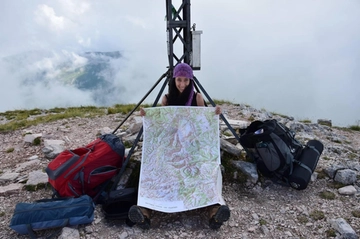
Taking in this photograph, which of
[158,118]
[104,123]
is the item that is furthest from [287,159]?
[104,123]

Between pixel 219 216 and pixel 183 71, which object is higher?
pixel 183 71

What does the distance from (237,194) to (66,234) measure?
306 cm

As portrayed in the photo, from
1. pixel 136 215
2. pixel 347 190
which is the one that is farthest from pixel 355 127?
pixel 136 215

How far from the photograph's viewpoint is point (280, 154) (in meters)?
4.90

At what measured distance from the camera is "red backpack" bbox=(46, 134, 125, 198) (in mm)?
4466

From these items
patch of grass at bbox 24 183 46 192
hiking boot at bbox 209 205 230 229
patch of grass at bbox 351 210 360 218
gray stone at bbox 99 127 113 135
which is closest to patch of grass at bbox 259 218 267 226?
hiking boot at bbox 209 205 230 229

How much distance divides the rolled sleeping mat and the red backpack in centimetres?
339

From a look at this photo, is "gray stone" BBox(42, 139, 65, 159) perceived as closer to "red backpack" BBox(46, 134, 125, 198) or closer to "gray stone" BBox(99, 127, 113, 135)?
"gray stone" BBox(99, 127, 113, 135)

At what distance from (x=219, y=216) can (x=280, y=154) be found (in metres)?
1.85

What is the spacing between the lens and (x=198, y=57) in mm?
5863

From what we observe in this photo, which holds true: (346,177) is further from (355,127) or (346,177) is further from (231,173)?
(355,127)

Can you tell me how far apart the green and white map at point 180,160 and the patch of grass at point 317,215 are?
161cm

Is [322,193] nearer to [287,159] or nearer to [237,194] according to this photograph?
[287,159]

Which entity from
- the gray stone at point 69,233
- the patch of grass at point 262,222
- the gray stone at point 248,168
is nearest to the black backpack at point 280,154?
the gray stone at point 248,168
